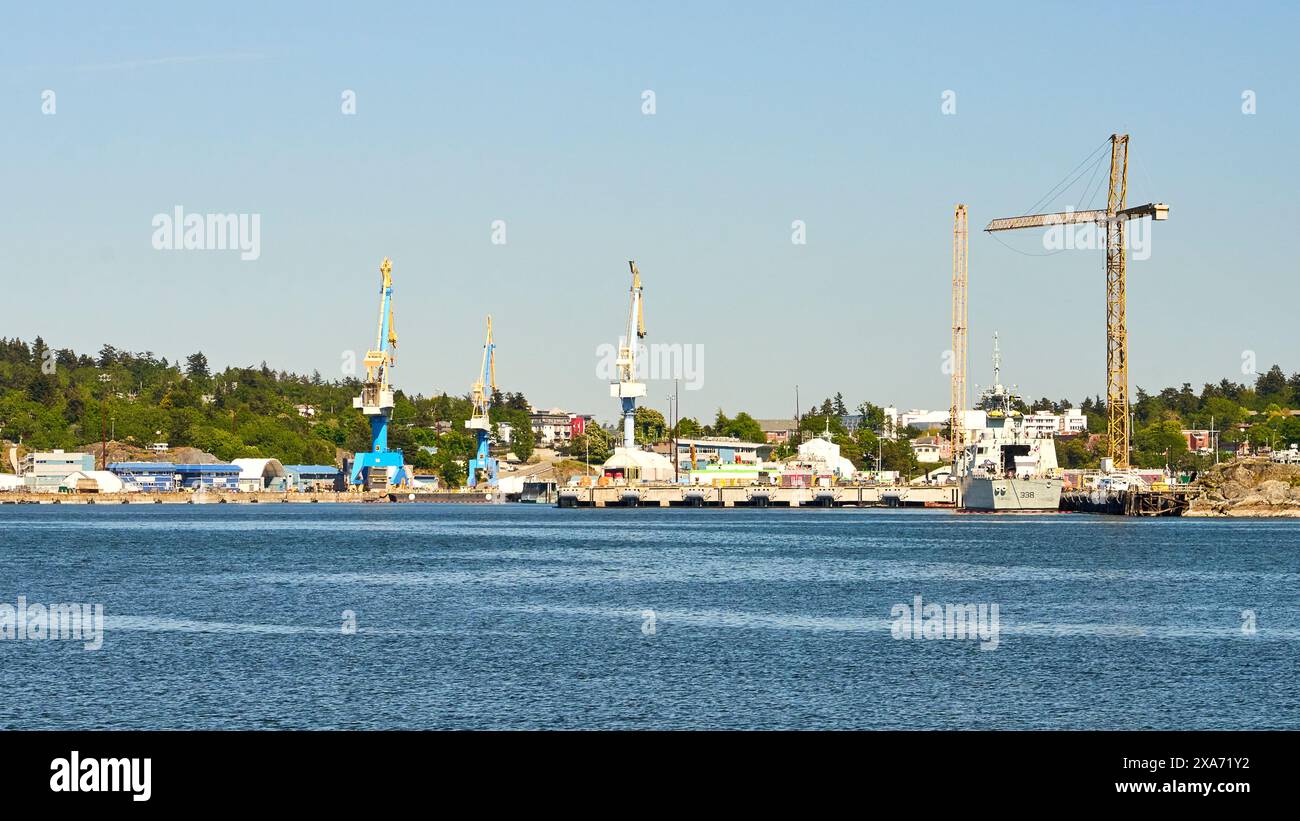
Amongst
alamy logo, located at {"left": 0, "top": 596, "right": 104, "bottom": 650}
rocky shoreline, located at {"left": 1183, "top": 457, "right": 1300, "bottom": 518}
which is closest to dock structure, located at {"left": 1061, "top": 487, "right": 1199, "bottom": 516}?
rocky shoreline, located at {"left": 1183, "top": 457, "right": 1300, "bottom": 518}

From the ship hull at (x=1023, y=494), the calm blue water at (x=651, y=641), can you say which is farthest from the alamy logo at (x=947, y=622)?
the ship hull at (x=1023, y=494)

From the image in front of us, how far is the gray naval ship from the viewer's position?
16638cm

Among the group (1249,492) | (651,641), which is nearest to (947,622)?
(651,641)

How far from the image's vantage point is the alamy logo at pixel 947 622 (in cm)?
4403
